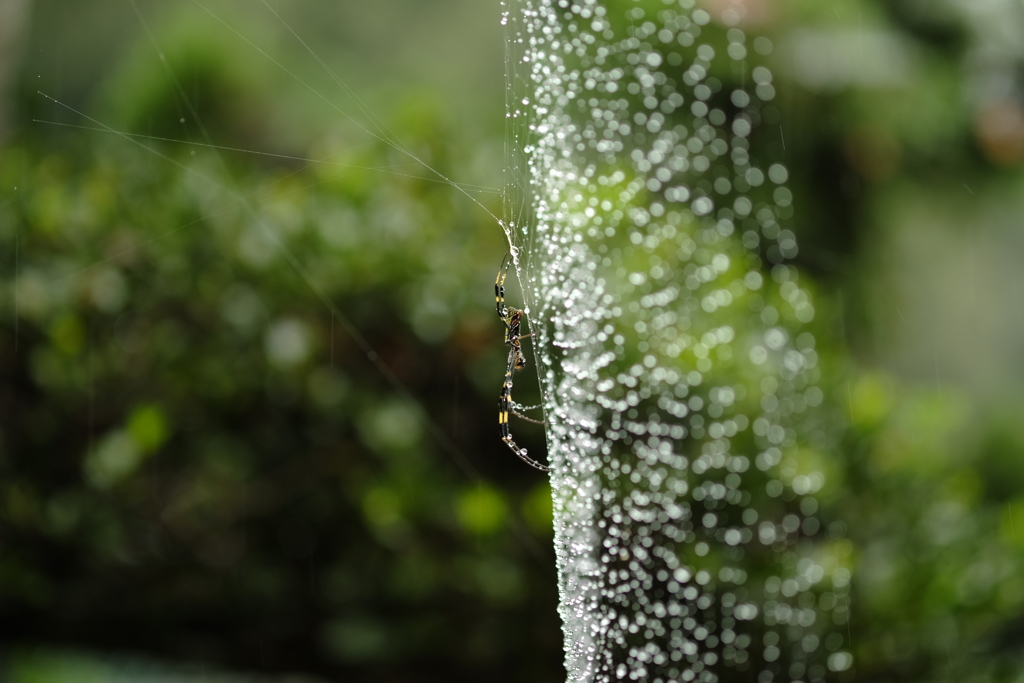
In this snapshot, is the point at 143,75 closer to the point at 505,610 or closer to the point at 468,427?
the point at 468,427

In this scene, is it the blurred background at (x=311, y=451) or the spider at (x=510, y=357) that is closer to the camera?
the spider at (x=510, y=357)

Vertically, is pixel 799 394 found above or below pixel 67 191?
below

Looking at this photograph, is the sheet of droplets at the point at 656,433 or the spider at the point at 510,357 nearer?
the spider at the point at 510,357

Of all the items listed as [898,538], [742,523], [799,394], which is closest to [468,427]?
[742,523]

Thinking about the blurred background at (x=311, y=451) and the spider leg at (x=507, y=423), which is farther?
the blurred background at (x=311, y=451)
